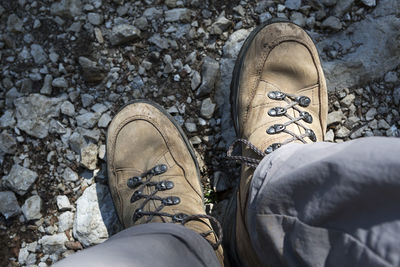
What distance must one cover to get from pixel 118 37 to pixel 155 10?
0.73ft

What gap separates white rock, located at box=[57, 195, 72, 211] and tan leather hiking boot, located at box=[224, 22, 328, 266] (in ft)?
2.77

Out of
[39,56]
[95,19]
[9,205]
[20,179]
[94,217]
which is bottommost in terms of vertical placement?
[94,217]

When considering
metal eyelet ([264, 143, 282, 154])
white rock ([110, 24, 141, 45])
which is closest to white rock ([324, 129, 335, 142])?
metal eyelet ([264, 143, 282, 154])

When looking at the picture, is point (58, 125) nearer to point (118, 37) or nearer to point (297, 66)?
point (118, 37)

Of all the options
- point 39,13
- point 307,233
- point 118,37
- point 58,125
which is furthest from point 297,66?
point 39,13

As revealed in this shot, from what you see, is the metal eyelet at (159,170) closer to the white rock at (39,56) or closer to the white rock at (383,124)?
the white rock at (39,56)

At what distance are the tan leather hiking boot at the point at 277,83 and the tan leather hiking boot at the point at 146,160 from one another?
0.28 m

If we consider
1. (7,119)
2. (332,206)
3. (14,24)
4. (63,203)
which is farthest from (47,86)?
(332,206)

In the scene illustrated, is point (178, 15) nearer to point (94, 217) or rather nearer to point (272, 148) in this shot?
point (272, 148)

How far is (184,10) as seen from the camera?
185cm

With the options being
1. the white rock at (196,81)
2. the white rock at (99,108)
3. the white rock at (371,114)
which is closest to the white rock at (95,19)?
the white rock at (99,108)

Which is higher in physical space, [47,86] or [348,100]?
[47,86]

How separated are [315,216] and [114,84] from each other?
1.24 m

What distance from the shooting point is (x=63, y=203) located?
5.84 ft
